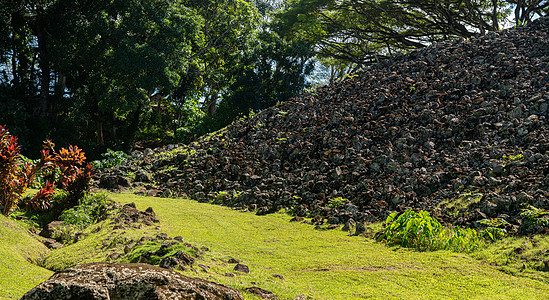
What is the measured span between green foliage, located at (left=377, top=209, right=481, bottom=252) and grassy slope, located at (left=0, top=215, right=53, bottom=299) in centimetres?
351

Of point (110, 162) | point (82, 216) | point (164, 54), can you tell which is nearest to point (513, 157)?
point (82, 216)

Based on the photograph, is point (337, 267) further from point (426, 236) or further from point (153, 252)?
point (153, 252)

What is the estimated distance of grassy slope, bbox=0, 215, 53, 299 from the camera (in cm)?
283

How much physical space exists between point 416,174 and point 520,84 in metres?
3.65

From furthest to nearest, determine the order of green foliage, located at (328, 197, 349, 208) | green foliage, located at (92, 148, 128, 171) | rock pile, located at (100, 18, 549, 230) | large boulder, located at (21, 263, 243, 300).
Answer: green foliage, located at (92, 148, 128, 171)
green foliage, located at (328, 197, 349, 208)
rock pile, located at (100, 18, 549, 230)
large boulder, located at (21, 263, 243, 300)

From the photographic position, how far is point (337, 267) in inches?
156

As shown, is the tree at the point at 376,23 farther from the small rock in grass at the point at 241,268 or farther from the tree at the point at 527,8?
the small rock in grass at the point at 241,268

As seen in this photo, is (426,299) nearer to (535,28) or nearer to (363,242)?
(363,242)

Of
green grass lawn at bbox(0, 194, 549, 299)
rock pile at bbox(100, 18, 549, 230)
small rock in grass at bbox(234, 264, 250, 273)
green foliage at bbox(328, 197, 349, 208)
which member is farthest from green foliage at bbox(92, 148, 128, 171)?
small rock in grass at bbox(234, 264, 250, 273)

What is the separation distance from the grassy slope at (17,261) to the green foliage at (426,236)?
138 inches

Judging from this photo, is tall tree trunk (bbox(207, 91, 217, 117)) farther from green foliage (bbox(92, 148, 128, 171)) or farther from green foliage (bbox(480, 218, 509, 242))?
green foliage (bbox(480, 218, 509, 242))

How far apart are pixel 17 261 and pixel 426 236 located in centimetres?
397

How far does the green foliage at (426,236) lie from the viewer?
461 centimetres

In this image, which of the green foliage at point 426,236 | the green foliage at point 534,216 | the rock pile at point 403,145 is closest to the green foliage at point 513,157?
the rock pile at point 403,145
